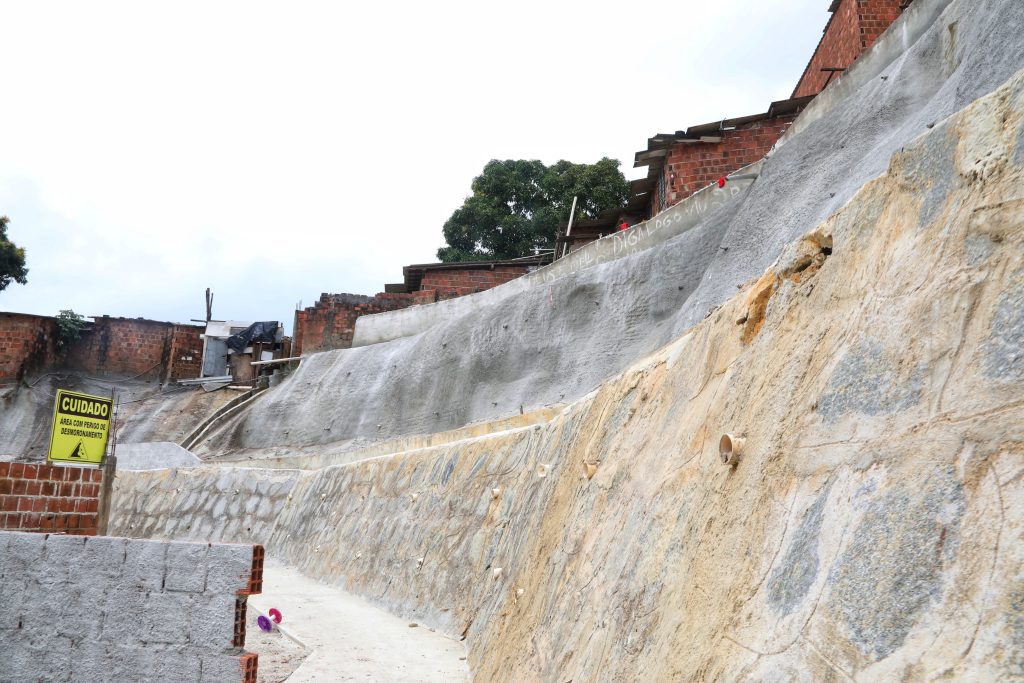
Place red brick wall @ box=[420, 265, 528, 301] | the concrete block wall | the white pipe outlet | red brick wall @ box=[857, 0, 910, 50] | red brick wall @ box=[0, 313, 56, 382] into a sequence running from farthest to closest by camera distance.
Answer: red brick wall @ box=[0, 313, 56, 382] < red brick wall @ box=[420, 265, 528, 301] < red brick wall @ box=[857, 0, 910, 50] < the concrete block wall < the white pipe outlet

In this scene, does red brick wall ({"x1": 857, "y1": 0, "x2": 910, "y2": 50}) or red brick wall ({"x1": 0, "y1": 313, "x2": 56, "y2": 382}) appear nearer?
red brick wall ({"x1": 857, "y1": 0, "x2": 910, "y2": 50})

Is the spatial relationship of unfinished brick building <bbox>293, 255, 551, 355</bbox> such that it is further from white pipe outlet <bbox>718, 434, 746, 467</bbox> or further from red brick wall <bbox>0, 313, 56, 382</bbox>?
white pipe outlet <bbox>718, 434, 746, 467</bbox>

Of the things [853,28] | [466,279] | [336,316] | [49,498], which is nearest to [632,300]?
[853,28]

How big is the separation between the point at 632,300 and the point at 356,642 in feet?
36.9

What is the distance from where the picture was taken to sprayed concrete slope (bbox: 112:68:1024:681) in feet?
7.80

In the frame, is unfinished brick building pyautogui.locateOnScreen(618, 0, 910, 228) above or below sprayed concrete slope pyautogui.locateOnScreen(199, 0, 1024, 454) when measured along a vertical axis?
above

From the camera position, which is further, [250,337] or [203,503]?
[250,337]

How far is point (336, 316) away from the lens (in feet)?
102

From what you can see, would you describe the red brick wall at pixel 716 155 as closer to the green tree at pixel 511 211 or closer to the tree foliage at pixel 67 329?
the green tree at pixel 511 211

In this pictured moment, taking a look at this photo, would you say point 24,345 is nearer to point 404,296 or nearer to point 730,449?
point 404,296

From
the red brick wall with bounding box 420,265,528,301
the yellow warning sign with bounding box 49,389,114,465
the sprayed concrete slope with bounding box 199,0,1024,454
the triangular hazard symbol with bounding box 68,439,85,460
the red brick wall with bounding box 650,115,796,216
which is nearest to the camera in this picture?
the yellow warning sign with bounding box 49,389,114,465

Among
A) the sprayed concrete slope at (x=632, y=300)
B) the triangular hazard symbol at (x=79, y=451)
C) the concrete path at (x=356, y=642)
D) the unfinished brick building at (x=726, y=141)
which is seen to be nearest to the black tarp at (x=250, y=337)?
the sprayed concrete slope at (x=632, y=300)

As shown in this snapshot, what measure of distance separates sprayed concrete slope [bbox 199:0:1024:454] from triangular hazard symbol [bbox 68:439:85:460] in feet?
30.0

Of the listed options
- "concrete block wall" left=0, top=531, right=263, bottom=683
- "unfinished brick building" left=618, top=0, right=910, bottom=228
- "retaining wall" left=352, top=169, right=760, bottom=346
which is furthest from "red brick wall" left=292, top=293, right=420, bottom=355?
"concrete block wall" left=0, top=531, right=263, bottom=683
